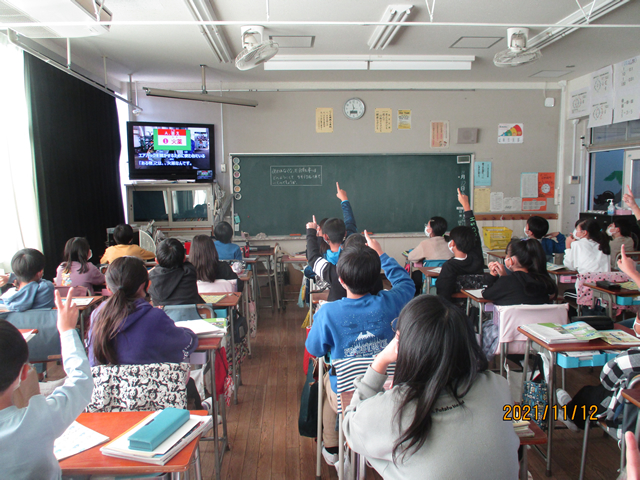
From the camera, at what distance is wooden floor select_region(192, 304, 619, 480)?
2096mm

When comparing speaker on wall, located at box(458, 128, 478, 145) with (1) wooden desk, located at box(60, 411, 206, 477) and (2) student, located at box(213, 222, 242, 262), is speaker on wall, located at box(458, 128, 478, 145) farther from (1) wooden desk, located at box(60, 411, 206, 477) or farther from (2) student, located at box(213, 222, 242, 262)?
(1) wooden desk, located at box(60, 411, 206, 477)

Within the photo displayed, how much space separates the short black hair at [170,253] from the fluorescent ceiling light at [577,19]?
3.48 m

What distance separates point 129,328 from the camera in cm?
166

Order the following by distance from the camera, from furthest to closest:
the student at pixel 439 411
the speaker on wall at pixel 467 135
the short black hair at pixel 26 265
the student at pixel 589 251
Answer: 1. the speaker on wall at pixel 467 135
2. the student at pixel 589 251
3. the short black hair at pixel 26 265
4. the student at pixel 439 411

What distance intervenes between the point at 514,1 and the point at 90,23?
3.26 meters

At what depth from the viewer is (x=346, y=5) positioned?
3506mm

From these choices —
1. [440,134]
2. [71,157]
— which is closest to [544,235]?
[440,134]

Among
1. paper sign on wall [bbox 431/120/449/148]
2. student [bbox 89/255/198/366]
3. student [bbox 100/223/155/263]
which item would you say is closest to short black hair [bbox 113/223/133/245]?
student [bbox 100/223/155/263]

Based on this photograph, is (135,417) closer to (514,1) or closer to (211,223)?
(514,1)

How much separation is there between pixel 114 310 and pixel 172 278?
91 cm

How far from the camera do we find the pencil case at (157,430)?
3.75 ft

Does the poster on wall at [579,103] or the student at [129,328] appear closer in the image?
the student at [129,328]

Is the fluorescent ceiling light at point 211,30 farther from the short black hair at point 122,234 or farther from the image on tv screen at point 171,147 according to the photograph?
the short black hair at point 122,234

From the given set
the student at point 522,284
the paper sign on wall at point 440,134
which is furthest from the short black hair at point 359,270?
the paper sign on wall at point 440,134
